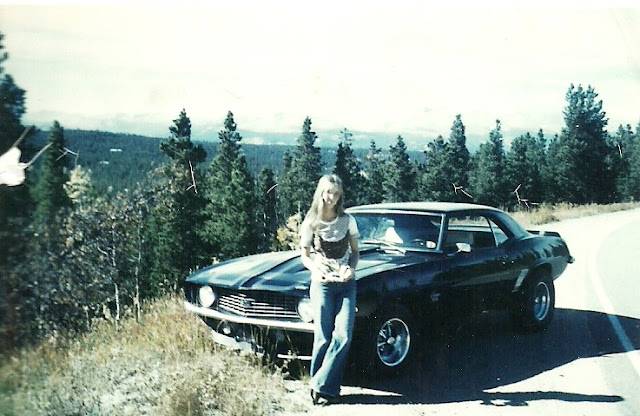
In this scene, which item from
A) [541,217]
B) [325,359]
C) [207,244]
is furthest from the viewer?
[207,244]

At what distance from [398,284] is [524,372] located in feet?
4.83

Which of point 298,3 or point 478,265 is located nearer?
point 298,3

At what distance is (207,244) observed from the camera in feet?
116

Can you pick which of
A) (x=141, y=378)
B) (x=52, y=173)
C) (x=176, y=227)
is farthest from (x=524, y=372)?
(x=176, y=227)

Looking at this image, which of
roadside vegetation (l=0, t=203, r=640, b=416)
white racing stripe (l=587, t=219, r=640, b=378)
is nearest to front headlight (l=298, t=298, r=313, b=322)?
roadside vegetation (l=0, t=203, r=640, b=416)

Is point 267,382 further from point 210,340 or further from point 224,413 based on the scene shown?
point 210,340

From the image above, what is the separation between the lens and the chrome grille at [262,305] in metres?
4.32

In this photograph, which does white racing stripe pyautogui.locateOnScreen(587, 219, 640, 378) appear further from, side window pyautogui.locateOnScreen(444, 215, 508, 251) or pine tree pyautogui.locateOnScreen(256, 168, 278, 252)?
pine tree pyautogui.locateOnScreen(256, 168, 278, 252)

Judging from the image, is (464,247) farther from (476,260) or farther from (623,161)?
(623,161)

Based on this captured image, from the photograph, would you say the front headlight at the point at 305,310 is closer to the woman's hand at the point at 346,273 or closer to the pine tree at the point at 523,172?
the woman's hand at the point at 346,273

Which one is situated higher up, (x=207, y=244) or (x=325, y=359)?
(x=325, y=359)

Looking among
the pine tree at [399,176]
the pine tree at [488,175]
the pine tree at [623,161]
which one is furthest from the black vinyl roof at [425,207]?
the pine tree at [399,176]

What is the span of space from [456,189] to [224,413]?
40.8 feet

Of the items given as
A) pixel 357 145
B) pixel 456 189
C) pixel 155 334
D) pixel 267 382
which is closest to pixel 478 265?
pixel 357 145
